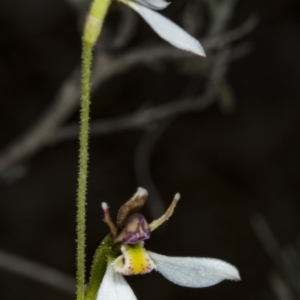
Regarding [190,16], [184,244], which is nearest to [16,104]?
[184,244]

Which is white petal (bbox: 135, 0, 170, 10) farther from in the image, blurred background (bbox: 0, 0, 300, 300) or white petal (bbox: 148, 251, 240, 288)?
blurred background (bbox: 0, 0, 300, 300)

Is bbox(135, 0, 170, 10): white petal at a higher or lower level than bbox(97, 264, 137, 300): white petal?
higher

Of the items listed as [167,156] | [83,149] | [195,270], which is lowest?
[195,270]

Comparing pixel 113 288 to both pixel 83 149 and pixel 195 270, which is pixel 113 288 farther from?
pixel 83 149

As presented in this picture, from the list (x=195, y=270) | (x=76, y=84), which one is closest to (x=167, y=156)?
(x=76, y=84)

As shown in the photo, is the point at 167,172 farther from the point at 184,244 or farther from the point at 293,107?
the point at 293,107

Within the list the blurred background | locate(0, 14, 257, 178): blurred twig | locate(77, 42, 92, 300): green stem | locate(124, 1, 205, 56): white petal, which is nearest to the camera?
locate(77, 42, 92, 300): green stem

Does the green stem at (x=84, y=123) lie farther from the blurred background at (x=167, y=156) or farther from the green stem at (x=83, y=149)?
the blurred background at (x=167, y=156)

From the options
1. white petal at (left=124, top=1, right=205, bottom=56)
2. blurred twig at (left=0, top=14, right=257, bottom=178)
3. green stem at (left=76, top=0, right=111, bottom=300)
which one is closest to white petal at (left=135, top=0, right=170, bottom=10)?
white petal at (left=124, top=1, right=205, bottom=56)
